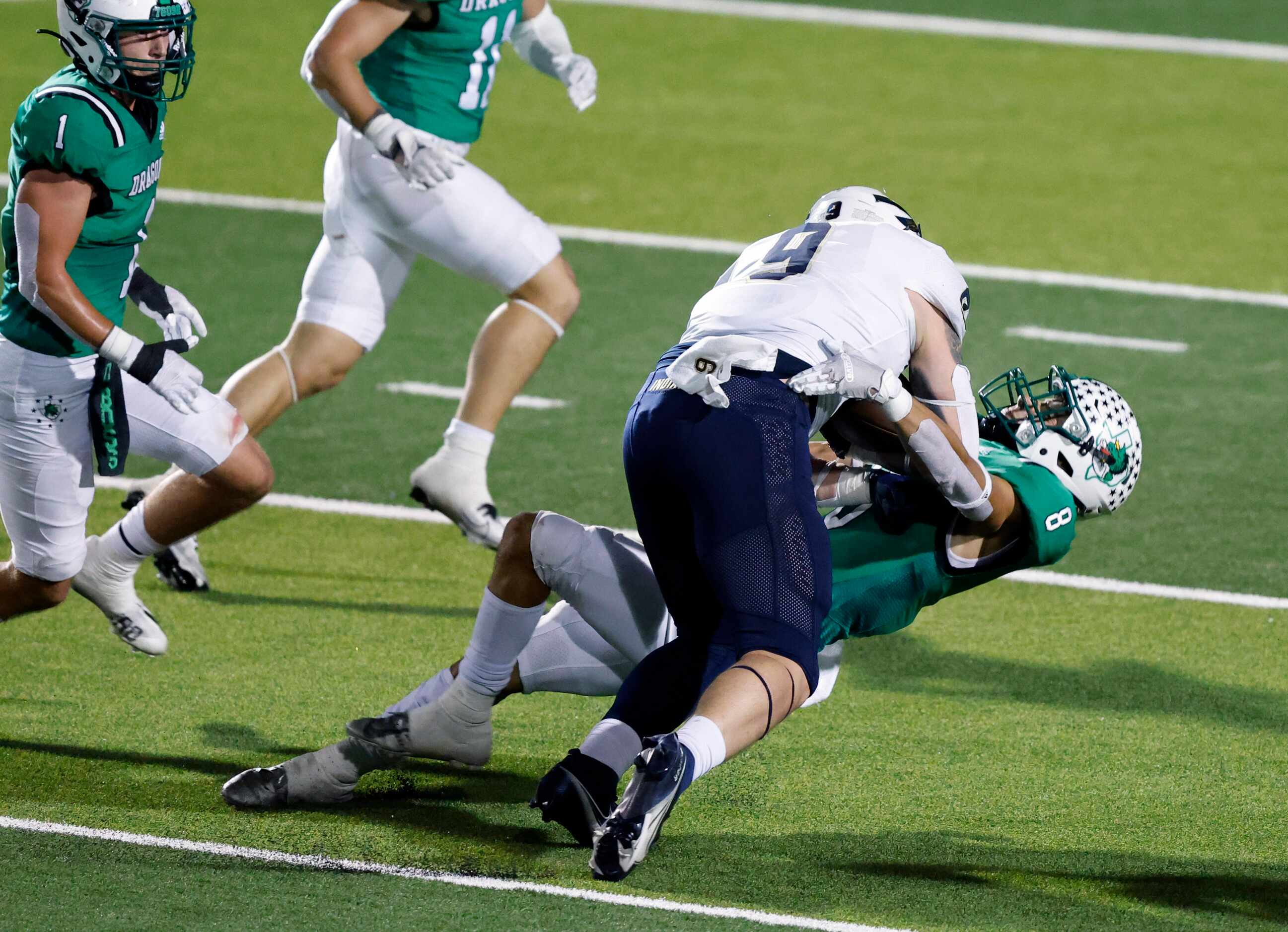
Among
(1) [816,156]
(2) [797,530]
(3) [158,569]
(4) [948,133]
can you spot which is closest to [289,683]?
(3) [158,569]

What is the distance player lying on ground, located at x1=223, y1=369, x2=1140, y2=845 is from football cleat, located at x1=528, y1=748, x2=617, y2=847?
Answer: 465mm

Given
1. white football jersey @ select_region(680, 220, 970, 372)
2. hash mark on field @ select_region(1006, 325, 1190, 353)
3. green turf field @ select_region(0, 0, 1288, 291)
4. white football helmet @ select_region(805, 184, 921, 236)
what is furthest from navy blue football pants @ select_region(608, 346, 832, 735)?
green turf field @ select_region(0, 0, 1288, 291)

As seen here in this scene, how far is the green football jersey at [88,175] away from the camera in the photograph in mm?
4465

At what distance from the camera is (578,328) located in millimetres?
8633

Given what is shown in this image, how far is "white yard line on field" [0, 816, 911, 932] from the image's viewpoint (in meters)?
3.83

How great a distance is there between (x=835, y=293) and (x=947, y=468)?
1.38 ft

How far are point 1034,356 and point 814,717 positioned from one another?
368 cm

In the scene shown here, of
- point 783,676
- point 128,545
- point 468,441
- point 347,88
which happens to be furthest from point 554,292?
point 783,676

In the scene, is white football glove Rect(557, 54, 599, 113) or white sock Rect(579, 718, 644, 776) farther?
white football glove Rect(557, 54, 599, 113)

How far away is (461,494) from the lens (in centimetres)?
581

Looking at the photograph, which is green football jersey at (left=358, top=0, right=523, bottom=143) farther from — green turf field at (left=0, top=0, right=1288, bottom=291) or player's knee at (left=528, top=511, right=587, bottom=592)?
green turf field at (left=0, top=0, right=1288, bottom=291)

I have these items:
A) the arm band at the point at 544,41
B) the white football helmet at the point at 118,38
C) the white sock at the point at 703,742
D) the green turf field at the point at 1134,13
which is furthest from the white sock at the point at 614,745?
the green turf field at the point at 1134,13

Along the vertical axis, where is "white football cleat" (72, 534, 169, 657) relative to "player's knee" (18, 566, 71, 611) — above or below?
below

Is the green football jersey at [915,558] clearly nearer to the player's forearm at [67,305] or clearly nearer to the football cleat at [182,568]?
the player's forearm at [67,305]
